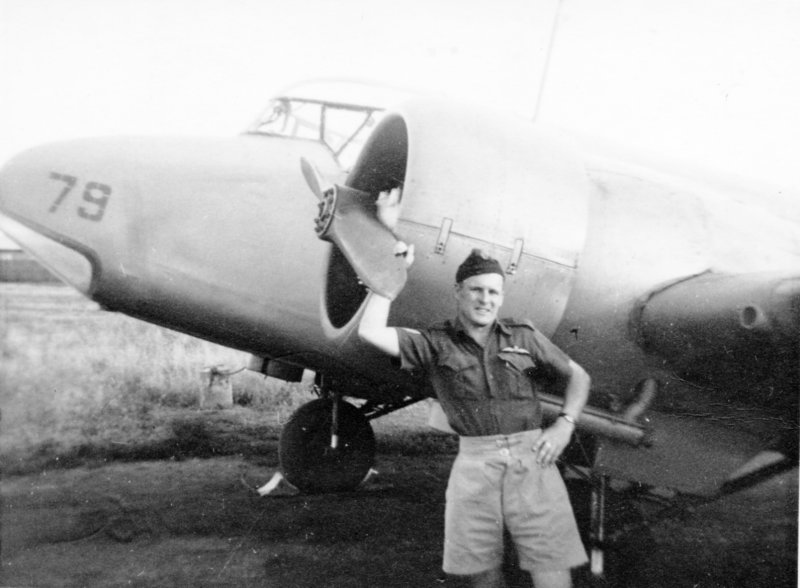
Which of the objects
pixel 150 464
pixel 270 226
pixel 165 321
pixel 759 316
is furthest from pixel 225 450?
pixel 759 316

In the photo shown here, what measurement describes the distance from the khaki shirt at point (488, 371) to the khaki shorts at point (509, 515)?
0.10 metres

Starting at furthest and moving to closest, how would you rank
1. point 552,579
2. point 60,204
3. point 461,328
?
point 60,204
point 461,328
point 552,579

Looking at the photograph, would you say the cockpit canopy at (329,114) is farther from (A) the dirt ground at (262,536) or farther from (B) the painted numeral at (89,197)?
(A) the dirt ground at (262,536)

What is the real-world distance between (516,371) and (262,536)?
8.13ft

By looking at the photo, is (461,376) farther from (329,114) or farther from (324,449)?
(324,449)

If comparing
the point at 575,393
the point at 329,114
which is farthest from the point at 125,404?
the point at 575,393

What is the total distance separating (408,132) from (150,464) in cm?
451

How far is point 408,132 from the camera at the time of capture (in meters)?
2.91

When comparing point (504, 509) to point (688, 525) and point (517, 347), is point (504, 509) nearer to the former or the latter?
point (517, 347)

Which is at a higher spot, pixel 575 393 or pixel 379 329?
pixel 379 329

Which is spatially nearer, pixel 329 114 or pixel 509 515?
pixel 509 515

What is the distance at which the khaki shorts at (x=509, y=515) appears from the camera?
88.1 inches

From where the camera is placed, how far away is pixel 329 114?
181 inches

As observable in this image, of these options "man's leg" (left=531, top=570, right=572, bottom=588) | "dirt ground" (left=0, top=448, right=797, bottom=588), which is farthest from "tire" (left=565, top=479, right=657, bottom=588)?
"man's leg" (left=531, top=570, right=572, bottom=588)
